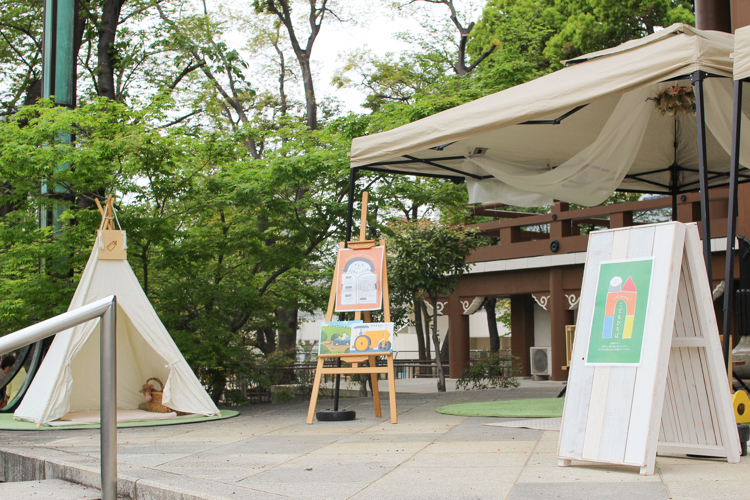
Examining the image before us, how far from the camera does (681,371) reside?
3.97 meters

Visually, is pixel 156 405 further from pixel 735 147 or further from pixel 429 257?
pixel 735 147

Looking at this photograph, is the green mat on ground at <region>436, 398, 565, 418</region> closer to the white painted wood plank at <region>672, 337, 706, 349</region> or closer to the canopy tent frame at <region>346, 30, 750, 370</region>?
the canopy tent frame at <region>346, 30, 750, 370</region>

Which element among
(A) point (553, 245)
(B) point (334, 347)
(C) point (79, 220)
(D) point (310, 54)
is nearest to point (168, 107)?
(C) point (79, 220)

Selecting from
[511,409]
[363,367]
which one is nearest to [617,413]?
[363,367]

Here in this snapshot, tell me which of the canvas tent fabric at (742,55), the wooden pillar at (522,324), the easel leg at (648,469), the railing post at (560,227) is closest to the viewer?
the easel leg at (648,469)

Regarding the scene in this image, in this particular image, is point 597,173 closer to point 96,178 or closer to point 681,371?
point 681,371

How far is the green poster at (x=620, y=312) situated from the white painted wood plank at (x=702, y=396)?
420 mm

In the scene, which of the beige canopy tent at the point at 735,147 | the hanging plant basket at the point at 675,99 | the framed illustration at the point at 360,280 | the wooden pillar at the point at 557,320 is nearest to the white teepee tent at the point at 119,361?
the framed illustration at the point at 360,280

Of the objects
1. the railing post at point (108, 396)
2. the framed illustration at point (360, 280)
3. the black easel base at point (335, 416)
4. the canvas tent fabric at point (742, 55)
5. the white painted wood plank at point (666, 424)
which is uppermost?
the canvas tent fabric at point (742, 55)

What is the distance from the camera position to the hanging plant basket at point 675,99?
20.9ft

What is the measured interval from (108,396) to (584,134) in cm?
631

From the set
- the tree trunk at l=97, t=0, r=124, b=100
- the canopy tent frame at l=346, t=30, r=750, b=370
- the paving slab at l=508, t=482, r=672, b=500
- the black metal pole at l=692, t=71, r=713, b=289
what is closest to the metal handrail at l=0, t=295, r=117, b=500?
the paving slab at l=508, t=482, r=672, b=500

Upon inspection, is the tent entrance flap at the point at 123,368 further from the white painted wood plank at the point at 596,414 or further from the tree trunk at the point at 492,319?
the tree trunk at the point at 492,319

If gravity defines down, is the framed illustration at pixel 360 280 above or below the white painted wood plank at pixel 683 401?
above
